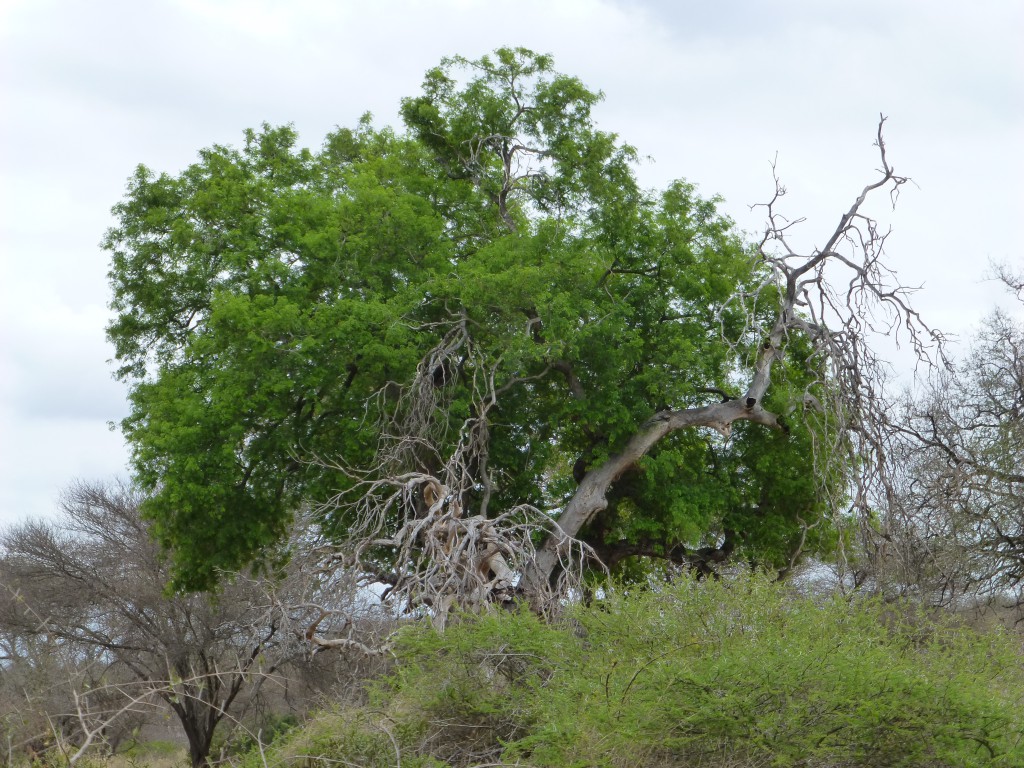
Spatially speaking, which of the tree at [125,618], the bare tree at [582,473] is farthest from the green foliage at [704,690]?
the tree at [125,618]

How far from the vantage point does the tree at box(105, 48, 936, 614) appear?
17312 mm

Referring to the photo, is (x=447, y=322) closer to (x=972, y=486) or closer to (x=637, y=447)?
(x=637, y=447)

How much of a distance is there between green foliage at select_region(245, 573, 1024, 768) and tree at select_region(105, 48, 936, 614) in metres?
5.53

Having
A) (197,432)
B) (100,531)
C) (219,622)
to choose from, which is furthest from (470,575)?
(100,531)

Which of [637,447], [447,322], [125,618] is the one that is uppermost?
[447,322]

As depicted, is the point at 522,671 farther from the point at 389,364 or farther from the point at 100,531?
the point at 100,531

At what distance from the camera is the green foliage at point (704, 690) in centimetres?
803

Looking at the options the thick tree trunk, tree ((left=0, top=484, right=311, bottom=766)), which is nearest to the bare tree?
the thick tree trunk

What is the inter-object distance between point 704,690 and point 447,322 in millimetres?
9180

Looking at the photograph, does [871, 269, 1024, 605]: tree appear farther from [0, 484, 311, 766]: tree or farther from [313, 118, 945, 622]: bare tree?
[0, 484, 311, 766]: tree

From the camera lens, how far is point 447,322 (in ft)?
54.0

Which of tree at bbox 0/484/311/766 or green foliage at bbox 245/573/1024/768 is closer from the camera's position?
green foliage at bbox 245/573/1024/768

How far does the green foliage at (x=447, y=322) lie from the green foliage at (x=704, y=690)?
284 inches

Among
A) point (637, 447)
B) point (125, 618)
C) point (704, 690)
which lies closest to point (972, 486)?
point (637, 447)
